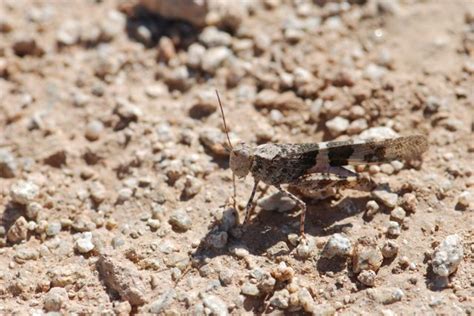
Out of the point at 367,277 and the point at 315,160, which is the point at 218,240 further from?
the point at 367,277

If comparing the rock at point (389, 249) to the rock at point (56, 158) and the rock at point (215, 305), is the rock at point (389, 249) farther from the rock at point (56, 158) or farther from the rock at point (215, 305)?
the rock at point (56, 158)

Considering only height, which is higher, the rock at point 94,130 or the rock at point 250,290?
the rock at point 94,130

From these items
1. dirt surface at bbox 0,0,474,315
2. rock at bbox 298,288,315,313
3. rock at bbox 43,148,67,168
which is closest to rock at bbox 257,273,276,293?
dirt surface at bbox 0,0,474,315

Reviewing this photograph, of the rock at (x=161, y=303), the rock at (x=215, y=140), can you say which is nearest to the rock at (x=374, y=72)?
the rock at (x=215, y=140)

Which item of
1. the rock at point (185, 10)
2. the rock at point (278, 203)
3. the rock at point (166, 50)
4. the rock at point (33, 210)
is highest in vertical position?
the rock at point (185, 10)

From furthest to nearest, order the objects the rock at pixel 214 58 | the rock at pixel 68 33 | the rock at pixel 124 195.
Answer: the rock at pixel 68 33
the rock at pixel 214 58
the rock at pixel 124 195
